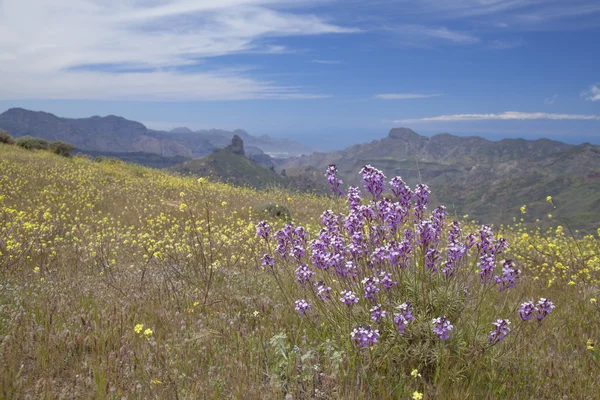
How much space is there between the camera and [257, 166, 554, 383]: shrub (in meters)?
3.88

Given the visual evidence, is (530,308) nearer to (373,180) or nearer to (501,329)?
(501,329)

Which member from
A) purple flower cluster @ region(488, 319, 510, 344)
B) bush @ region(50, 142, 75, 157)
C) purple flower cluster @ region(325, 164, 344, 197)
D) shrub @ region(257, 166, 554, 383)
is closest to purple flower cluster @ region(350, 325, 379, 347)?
shrub @ region(257, 166, 554, 383)

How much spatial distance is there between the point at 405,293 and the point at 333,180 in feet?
5.12

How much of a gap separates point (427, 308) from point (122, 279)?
5.07 metres

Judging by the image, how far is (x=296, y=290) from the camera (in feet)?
20.0

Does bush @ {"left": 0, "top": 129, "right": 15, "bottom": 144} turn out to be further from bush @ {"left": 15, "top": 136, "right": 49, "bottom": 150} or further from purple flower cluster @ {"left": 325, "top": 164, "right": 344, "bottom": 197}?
purple flower cluster @ {"left": 325, "top": 164, "right": 344, "bottom": 197}

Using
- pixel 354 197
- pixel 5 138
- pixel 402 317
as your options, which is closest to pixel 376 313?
pixel 402 317

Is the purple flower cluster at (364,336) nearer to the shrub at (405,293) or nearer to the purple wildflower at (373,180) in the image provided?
the shrub at (405,293)

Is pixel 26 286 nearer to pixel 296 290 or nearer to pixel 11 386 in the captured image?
pixel 11 386

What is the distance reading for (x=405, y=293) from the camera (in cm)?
445

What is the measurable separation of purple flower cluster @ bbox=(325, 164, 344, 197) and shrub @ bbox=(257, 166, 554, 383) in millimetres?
13

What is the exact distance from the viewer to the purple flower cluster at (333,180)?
15.7 ft

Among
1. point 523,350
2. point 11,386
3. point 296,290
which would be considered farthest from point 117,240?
point 523,350

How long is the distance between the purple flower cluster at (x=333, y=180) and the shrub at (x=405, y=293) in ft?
0.04
